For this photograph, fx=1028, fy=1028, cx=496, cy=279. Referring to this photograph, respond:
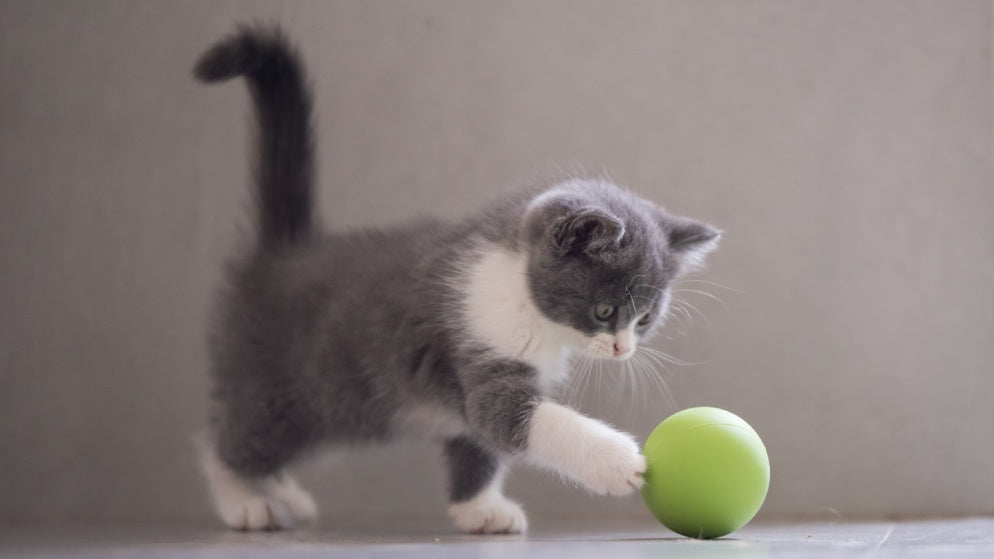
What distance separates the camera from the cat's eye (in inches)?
85.1

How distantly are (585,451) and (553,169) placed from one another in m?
1.21

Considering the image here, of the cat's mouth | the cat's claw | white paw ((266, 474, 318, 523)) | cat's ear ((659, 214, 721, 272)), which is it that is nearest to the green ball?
the cat's mouth

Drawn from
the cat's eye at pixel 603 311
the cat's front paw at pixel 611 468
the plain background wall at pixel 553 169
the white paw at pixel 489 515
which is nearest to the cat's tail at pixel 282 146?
the plain background wall at pixel 553 169

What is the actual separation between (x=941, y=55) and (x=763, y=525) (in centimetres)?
146

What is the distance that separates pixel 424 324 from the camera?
229 cm

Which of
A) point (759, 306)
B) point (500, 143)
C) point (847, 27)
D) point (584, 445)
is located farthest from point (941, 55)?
point (584, 445)

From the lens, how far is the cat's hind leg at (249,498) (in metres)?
2.51

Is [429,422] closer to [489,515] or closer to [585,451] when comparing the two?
[489,515]

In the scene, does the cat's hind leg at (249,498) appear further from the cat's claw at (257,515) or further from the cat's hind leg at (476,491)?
the cat's hind leg at (476,491)

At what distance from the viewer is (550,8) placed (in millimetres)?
3131

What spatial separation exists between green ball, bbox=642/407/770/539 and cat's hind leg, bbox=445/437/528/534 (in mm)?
541

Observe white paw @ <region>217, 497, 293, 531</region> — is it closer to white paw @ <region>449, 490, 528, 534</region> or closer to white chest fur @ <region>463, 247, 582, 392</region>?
white paw @ <region>449, 490, 528, 534</region>

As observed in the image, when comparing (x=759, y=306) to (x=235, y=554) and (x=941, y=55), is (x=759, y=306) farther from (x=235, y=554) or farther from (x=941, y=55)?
(x=235, y=554)

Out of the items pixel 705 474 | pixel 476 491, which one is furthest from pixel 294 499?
pixel 705 474
